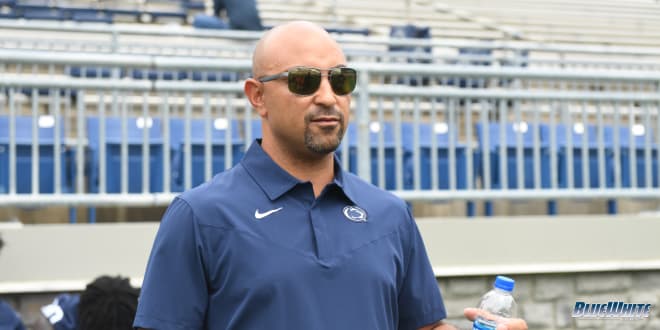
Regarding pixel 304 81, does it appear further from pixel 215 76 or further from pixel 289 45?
pixel 215 76

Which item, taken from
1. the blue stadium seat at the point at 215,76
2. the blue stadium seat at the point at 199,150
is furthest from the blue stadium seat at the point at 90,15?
the blue stadium seat at the point at 199,150

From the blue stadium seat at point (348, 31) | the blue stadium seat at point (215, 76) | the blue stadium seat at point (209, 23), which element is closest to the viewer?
the blue stadium seat at point (215, 76)

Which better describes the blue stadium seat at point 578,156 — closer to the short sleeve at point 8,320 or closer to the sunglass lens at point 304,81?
the short sleeve at point 8,320

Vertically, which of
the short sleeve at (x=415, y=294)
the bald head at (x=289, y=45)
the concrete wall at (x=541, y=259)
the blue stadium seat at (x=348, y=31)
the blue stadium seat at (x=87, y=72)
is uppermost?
the blue stadium seat at (x=348, y=31)

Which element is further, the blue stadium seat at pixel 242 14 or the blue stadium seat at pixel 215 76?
the blue stadium seat at pixel 242 14

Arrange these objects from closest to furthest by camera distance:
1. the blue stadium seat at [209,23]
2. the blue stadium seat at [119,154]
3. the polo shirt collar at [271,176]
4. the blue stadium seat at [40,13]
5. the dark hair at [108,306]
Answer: the polo shirt collar at [271,176] < the dark hair at [108,306] < the blue stadium seat at [119,154] < the blue stadium seat at [209,23] < the blue stadium seat at [40,13]

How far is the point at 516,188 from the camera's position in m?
5.84

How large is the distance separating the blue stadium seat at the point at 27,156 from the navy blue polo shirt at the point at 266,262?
134 inches

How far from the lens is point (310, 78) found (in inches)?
75.3

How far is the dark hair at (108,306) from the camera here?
3227 millimetres

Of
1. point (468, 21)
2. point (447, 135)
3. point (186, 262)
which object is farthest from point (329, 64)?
point (468, 21)

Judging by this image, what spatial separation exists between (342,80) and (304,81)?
4.0 inches

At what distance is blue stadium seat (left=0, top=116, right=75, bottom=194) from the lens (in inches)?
194

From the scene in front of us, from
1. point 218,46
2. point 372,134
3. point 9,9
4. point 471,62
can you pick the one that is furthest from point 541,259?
point 9,9
